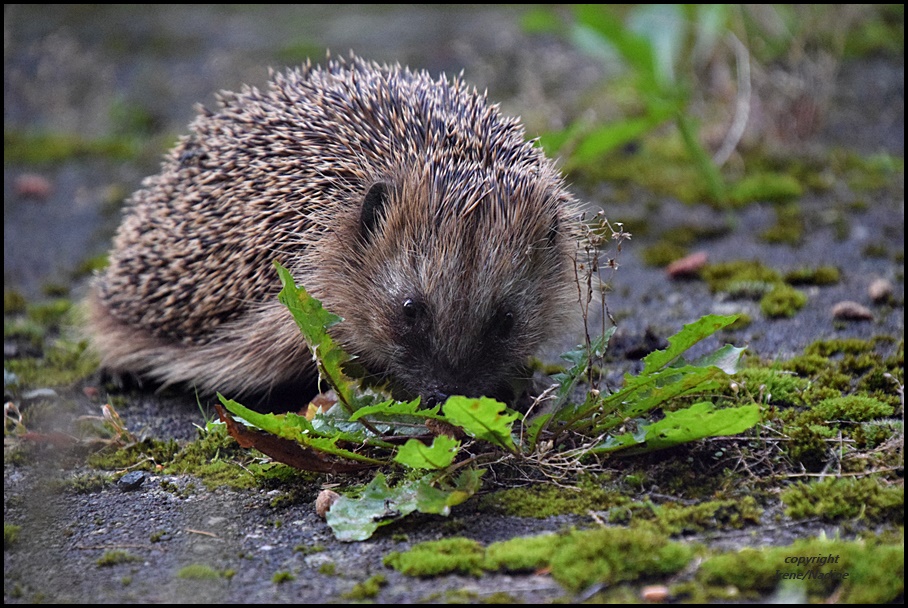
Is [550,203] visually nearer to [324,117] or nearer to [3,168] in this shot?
[324,117]

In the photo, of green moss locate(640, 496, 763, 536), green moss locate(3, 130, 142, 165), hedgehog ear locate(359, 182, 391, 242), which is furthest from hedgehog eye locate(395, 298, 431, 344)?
green moss locate(3, 130, 142, 165)

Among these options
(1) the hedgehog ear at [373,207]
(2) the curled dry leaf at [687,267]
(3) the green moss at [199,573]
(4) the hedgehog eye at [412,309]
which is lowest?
(3) the green moss at [199,573]

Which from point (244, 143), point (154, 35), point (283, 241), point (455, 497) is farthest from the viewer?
point (154, 35)

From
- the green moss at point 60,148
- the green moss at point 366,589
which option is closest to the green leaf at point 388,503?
the green moss at point 366,589

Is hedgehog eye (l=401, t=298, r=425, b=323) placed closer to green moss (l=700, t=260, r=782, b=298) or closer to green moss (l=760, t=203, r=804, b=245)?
green moss (l=700, t=260, r=782, b=298)

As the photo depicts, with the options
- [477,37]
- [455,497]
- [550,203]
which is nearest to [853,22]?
[477,37]

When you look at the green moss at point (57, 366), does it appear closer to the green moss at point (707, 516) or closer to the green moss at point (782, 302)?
the green moss at point (707, 516)

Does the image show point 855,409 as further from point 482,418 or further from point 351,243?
point 351,243
